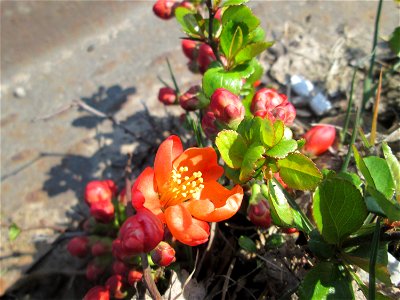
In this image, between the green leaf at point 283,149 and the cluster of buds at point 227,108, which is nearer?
the green leaf at point 283,149

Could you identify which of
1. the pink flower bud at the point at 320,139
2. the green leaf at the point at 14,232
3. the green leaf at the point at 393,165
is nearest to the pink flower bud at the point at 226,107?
the green leaf at the point at 393,165

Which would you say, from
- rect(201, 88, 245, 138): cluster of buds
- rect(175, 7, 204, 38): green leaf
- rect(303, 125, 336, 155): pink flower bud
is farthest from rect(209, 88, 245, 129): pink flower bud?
rect(303, 125, 336, 155): pink flower bud

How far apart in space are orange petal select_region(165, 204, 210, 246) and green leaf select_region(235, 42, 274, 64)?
0.42 m

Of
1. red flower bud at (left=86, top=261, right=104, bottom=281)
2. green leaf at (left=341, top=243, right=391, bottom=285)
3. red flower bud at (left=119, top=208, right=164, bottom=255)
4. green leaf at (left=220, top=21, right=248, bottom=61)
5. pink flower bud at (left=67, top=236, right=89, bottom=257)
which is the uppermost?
green leaf at (left=220, top=21, right=248, bottom=61)

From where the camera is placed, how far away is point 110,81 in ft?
7.09

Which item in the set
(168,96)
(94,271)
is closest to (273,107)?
(168,96)

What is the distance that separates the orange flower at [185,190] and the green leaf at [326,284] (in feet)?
0.78

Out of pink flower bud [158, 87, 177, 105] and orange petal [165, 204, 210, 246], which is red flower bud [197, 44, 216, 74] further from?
orange petal [165, 204, 210, 246]

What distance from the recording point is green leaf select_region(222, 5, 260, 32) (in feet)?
3.76

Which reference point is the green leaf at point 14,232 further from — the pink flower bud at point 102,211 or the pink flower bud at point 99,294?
the pink flower bud at point 99,294

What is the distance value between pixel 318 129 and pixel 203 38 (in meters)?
0.51

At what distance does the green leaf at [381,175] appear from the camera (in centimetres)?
97

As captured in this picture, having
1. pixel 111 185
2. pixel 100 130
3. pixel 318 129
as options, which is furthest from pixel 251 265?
pixel 100 130

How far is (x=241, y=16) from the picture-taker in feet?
3.78
